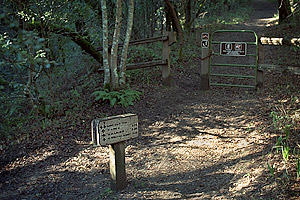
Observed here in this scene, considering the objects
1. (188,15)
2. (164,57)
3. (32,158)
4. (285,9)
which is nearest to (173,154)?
(32,158)

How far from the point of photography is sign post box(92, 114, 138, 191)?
438 cm

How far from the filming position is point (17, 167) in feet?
20.9

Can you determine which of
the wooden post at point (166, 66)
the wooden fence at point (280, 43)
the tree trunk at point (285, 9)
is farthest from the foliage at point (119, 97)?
the tree trunk at point (285, 9)

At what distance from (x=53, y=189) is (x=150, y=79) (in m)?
5.83

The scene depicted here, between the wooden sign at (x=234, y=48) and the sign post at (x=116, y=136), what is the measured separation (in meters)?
5.24

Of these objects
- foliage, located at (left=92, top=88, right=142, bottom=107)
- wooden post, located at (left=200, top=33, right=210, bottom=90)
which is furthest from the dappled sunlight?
wooden post, located at (left=200, top=33, right=210, bottom=90)

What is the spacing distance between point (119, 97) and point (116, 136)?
418 centimetres

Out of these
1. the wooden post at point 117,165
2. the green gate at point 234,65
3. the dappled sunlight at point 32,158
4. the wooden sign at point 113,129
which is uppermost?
the green gate at point 234,65

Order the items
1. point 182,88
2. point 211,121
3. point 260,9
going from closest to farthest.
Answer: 1. point 211,121
2. point 182,88
3. point 260,9

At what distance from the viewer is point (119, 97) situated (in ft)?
28.3

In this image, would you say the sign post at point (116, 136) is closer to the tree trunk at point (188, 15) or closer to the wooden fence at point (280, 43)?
the wooden fence at point (280, 43)

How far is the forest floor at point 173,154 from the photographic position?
15.3 feet

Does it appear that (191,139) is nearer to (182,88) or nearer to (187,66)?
(182,88)

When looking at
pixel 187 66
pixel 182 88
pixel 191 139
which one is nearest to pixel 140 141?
pixel 191 139
